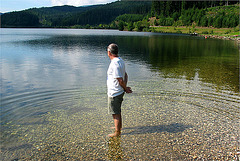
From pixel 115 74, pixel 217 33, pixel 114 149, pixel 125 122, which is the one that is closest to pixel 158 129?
pixel 125 122

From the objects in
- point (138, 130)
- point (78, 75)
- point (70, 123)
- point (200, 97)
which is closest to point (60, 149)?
point (70, 123)

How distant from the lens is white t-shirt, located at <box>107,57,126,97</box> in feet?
20.6

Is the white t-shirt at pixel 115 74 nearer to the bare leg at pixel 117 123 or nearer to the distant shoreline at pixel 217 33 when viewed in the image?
the bare leg at pixel 117 123

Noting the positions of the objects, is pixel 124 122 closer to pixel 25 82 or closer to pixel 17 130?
pixel 17 130

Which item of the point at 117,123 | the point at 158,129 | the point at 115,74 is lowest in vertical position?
the point at 158,129

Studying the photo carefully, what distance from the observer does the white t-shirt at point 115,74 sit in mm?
6277

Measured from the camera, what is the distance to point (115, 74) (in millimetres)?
6324

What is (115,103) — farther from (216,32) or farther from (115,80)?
(216,32)

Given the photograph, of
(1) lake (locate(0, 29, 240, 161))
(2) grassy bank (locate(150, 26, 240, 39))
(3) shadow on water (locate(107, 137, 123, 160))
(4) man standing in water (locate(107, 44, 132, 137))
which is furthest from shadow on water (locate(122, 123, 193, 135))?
(2) grassy bank (locate(150, 26, 240, 39))

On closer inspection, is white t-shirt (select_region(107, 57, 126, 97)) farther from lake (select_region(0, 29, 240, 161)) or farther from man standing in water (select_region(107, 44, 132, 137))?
lake (select_region(0, 29, 240, 161))

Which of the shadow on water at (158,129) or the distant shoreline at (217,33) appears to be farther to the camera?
the distant shoreline at (217,33)

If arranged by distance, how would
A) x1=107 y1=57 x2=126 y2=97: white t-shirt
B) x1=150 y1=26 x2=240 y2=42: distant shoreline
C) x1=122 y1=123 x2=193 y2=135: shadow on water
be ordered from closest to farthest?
x1=107 y1=57 x2=126 y2=97: white t-shirt < x1=122 y1=123 x2=193 y2=135: shadow on water < x1=150 y1=26 x2=240 y2=42: distant shoreline

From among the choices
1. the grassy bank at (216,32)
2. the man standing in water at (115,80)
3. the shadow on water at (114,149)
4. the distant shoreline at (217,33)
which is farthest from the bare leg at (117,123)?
the grassy bank at (216,32)

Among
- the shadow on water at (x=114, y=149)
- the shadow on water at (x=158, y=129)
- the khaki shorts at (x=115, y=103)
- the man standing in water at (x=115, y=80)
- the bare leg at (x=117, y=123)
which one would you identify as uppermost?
the man standing in water at (x=115, y=80)
